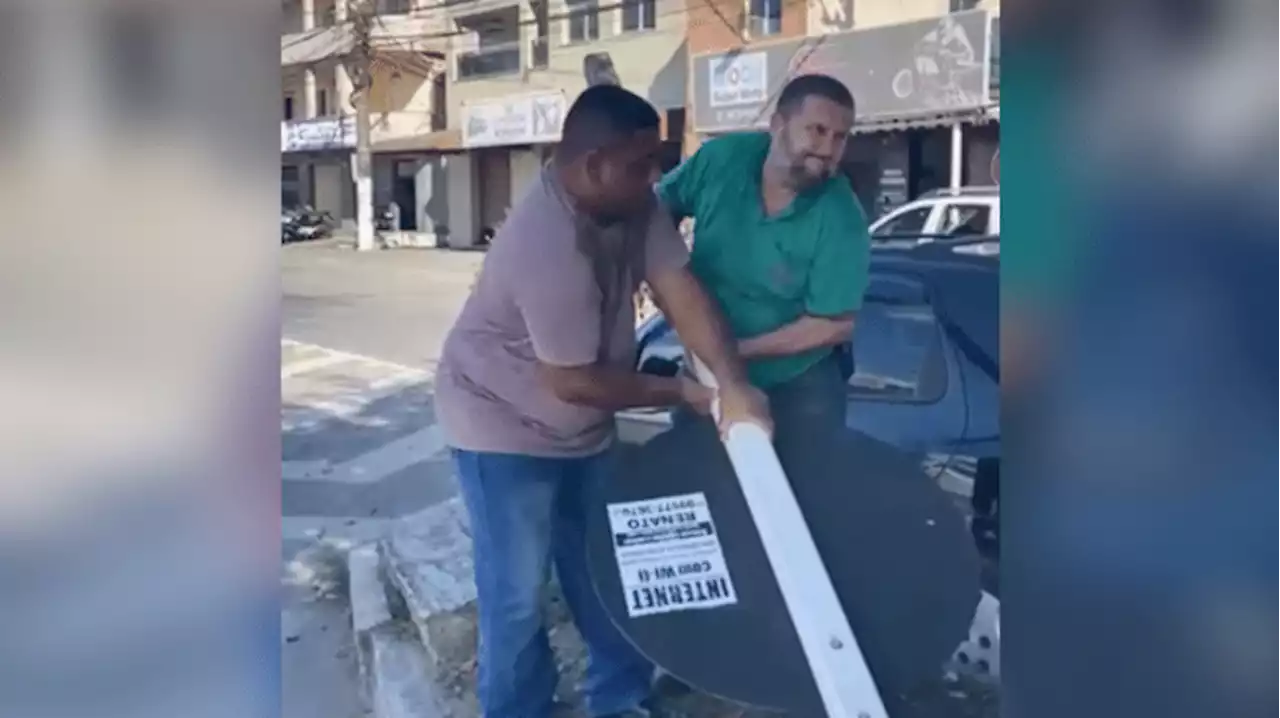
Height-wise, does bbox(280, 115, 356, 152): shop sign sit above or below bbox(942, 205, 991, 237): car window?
above

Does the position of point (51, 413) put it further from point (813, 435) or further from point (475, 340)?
point (813, 435)

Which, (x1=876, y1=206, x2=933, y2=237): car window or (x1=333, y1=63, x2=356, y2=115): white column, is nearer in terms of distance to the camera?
(x1=876, y1=206, x2=933, y2=237): car window

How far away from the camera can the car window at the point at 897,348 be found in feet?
9.73

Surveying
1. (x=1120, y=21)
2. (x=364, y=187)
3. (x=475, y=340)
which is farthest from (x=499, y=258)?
(x=364, y=187)

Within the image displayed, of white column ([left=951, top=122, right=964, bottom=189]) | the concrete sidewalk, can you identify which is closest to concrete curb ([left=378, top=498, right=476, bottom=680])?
the concrete sidewalk

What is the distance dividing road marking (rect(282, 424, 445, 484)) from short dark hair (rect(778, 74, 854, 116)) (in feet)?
9.50

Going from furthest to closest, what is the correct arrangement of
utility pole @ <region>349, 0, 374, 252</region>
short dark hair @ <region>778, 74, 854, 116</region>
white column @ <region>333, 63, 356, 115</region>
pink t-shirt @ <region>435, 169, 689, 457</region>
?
utility pole @ <region>349, 0, 374, 252</region> → white column @ <region>333, 63, 356, 115</region> → short dark hair @ <region>778, 74, 854, 116</region> → pink t-shirt @ <region>435, 169, 689, 457</region>

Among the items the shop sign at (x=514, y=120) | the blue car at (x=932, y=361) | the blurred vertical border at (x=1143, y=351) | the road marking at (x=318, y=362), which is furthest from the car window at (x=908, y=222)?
the road marking at (x=318, y=362)

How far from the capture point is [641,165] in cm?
257

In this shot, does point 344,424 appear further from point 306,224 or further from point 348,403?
point 306,224

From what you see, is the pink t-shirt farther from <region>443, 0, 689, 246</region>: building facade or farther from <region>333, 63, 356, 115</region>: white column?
<region>333, 63, 356, 115</region>: white column

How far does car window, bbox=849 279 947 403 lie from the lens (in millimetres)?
2965

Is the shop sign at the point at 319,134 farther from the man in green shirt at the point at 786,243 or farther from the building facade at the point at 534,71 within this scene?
the man in green shirt at the point at 786,243

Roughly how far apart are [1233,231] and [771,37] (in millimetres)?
1803
